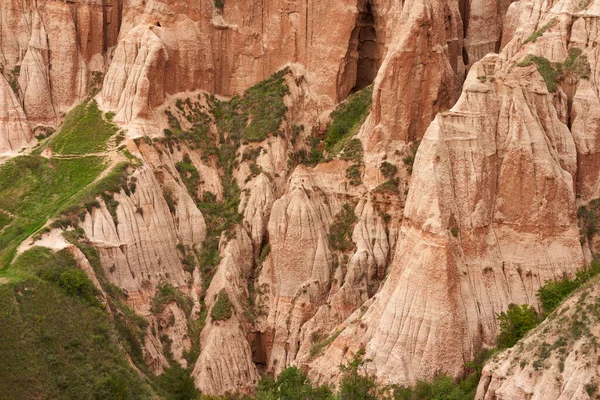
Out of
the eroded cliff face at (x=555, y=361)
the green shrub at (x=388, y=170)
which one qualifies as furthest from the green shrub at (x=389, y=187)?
the eroded cliff face at (x=555, y=361)

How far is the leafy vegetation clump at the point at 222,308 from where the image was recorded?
60.5m

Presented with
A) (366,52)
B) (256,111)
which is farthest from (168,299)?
(366,52)

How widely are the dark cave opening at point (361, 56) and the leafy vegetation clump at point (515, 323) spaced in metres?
21.3

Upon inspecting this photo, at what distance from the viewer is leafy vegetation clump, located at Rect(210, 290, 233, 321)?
199 feet

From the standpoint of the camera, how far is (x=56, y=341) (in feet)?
176

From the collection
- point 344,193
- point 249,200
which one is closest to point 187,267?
point 249,200

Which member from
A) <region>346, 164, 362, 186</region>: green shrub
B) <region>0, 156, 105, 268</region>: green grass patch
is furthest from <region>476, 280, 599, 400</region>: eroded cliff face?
<region>0, 156, 105, 268</region>: green grass patch

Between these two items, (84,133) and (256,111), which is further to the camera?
(256,111)

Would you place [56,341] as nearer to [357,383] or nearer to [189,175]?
[357,383]

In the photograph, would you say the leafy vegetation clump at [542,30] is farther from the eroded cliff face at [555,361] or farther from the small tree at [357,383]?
the small tree at [357,383]

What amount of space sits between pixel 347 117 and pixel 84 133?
49.0 feet

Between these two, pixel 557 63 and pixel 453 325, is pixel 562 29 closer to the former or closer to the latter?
pixel 557 63

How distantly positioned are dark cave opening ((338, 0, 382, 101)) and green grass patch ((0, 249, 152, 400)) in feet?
65.9

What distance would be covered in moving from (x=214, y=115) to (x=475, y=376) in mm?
27113
